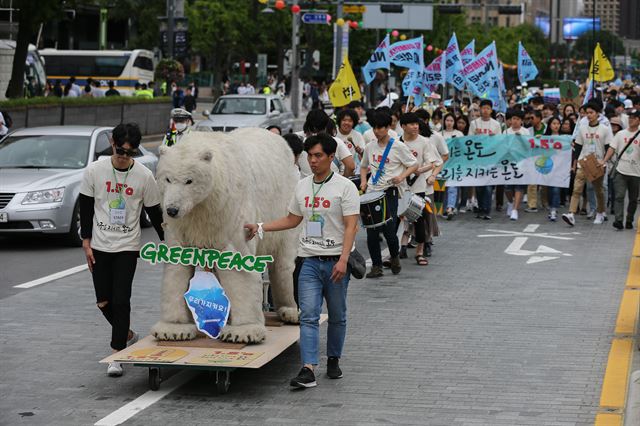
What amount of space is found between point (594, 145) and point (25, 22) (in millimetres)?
18999

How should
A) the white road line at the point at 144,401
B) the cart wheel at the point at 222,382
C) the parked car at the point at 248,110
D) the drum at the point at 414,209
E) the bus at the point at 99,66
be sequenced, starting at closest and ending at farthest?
the white road line at the point at 144,401
the cart wheel at the point at 222,382
the drum at the point at 414,209
the parked car at the point at 248,110
the bus at the point at 99,66

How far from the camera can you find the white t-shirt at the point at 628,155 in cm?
1845

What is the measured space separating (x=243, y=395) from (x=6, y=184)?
8264mm

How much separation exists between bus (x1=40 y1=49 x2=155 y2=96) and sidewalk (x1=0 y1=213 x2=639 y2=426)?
51988mm

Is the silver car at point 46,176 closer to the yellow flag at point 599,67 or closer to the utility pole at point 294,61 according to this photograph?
the yellow flag at point 599,67

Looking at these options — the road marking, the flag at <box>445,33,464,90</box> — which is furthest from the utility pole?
the road marking

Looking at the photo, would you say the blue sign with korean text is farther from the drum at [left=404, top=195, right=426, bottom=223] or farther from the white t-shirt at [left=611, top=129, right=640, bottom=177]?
the white t-shirt at [left=611, top=129, right=640, bottom=177]

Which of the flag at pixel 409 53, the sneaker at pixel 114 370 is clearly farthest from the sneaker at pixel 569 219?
the sneaker at pixel 114 370

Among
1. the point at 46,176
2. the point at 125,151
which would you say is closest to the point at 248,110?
the point at 46,176

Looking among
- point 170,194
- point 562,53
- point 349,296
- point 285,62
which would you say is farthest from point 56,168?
point 562,53

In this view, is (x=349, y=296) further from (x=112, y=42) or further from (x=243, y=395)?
(x=112, y=42)

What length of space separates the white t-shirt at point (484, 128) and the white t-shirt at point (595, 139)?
1857 mm

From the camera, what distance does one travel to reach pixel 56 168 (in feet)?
53.9

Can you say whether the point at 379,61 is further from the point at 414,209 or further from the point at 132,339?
the point at 132,339
